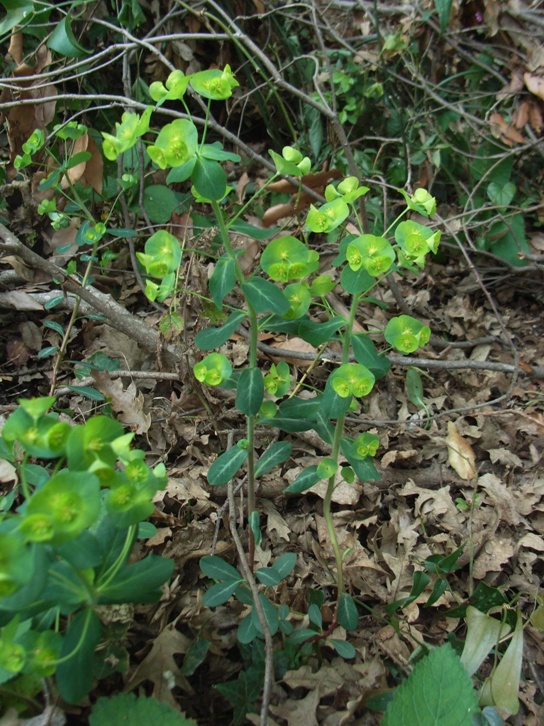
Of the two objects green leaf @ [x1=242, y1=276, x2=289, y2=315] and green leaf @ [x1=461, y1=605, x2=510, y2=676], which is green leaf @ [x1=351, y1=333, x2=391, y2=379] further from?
green leaf @ [x1=461, y1=605, x2=510, y2=676]

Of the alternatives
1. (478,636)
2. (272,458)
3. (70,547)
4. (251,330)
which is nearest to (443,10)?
(251,330)

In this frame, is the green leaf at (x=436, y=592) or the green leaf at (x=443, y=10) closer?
the green leaf at (x=436, y=592)

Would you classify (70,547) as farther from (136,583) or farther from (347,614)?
(347,614)

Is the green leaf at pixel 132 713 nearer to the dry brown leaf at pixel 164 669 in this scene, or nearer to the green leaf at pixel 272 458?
the dry brown leaf at pixel 164 669

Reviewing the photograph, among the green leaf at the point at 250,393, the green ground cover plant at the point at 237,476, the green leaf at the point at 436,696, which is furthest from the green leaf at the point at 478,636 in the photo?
the green leaf at the point at 250,393

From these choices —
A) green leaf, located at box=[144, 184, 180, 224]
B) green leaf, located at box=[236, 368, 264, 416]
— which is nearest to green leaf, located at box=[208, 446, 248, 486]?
green leaf, located at box=[236, 368, 264, 416]

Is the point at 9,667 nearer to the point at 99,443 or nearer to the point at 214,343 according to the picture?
the point at 99,443

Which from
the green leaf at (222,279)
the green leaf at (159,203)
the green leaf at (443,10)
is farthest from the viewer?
the green leaf at (443,10)
